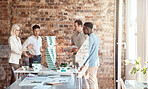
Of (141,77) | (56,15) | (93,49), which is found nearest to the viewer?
(141,77)

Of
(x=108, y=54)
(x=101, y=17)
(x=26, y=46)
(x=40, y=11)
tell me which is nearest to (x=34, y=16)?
(x=40, y=11)

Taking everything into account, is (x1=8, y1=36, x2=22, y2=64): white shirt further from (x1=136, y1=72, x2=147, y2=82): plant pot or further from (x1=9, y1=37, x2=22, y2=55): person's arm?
(x1=136, y1=72, x2=147, y2=82): plant pot

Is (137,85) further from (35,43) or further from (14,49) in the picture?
(35,43)

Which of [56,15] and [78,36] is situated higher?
[56,15]

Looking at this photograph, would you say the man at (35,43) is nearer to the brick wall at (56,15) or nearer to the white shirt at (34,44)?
the white shirt at (34,44)

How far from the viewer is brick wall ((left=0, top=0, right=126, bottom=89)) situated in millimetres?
6609

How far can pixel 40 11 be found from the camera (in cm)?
662

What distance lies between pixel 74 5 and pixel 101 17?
77 centimetres

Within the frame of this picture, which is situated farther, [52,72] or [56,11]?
[56,11]

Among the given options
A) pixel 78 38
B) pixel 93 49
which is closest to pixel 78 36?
pixel 78 38

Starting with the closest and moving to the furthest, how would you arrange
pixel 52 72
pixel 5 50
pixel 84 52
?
1. pixel 52 72
2. pixel 84 52
3. pixel 5 50

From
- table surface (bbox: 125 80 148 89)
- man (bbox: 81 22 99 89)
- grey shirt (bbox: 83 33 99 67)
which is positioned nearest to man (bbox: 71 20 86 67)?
man (bbox: 81 22 99 89)

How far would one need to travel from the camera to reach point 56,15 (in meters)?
6.62

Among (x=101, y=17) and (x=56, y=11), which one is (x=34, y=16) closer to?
(x=56, y=11)
